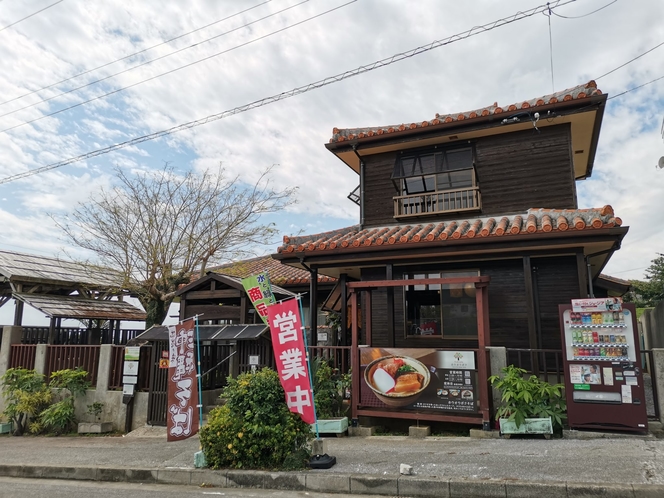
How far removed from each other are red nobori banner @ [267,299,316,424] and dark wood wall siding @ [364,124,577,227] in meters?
Answer: 5.74

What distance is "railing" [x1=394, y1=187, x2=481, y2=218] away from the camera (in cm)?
1055

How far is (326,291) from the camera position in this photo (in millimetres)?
14805

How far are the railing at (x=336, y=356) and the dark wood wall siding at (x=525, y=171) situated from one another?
390cm

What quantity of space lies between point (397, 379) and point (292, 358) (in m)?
2.45

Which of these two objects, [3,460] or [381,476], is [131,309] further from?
[381,476]

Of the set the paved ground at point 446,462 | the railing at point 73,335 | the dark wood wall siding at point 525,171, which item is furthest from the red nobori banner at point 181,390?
the railing at point 73,335

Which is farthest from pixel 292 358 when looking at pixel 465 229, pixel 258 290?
pixel 465 229

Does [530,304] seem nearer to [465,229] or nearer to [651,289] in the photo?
[465,229]

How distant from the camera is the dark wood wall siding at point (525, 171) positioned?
9969 millimetres

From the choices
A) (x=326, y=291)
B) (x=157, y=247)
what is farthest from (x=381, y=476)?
(x=157, y=247)

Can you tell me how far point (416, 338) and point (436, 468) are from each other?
476 centimetres

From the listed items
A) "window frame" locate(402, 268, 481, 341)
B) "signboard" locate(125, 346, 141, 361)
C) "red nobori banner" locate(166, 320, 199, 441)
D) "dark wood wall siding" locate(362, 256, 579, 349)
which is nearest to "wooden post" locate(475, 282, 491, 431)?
"dark wood wall siding" locate(362, 256, 579, 349)

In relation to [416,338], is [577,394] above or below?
below

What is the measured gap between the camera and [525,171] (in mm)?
A: 10281
